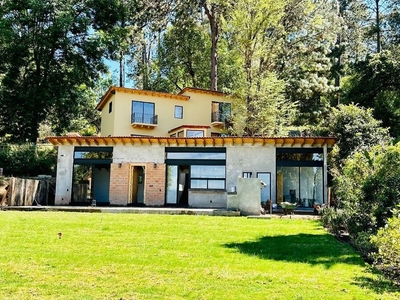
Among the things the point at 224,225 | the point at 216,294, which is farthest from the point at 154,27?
the point at 216,294

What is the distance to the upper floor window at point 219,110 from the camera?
3083cm

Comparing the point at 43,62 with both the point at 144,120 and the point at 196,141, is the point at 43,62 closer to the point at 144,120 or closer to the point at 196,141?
the point at 144,120

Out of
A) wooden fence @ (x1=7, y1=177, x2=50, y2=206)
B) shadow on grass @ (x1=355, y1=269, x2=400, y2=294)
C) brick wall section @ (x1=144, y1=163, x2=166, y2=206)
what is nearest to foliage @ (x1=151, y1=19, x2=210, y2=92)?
brick wall section @ (x1=144, y1=163, x2=166, y2=206)

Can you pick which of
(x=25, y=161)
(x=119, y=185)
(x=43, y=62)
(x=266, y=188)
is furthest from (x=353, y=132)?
(x=43, y=62)

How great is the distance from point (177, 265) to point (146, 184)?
14.2 metres

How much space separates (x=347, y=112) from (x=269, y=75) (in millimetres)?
8467

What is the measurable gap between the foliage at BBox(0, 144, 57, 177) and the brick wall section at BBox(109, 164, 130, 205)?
628 centimetres

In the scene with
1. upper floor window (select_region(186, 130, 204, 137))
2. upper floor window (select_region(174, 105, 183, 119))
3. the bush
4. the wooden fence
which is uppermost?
upper floor window (select_region(174, 105, 183, 119))

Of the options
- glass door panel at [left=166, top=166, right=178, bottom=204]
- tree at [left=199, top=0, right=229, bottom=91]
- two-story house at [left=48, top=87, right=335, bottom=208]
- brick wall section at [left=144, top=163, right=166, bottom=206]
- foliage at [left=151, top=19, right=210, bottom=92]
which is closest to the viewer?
two-story house at [left=48, top=87, right=335, bottom=208]

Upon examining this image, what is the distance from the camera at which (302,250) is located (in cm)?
837

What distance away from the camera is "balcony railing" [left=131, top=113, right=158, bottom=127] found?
28.8 meters

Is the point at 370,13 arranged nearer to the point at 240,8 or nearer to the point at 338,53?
the point at 338,53

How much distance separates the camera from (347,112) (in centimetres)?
1948

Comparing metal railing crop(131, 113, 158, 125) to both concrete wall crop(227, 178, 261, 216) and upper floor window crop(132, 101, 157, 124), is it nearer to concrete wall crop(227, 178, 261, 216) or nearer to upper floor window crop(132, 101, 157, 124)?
upper floor window crop(132, 101, 157, 124)
